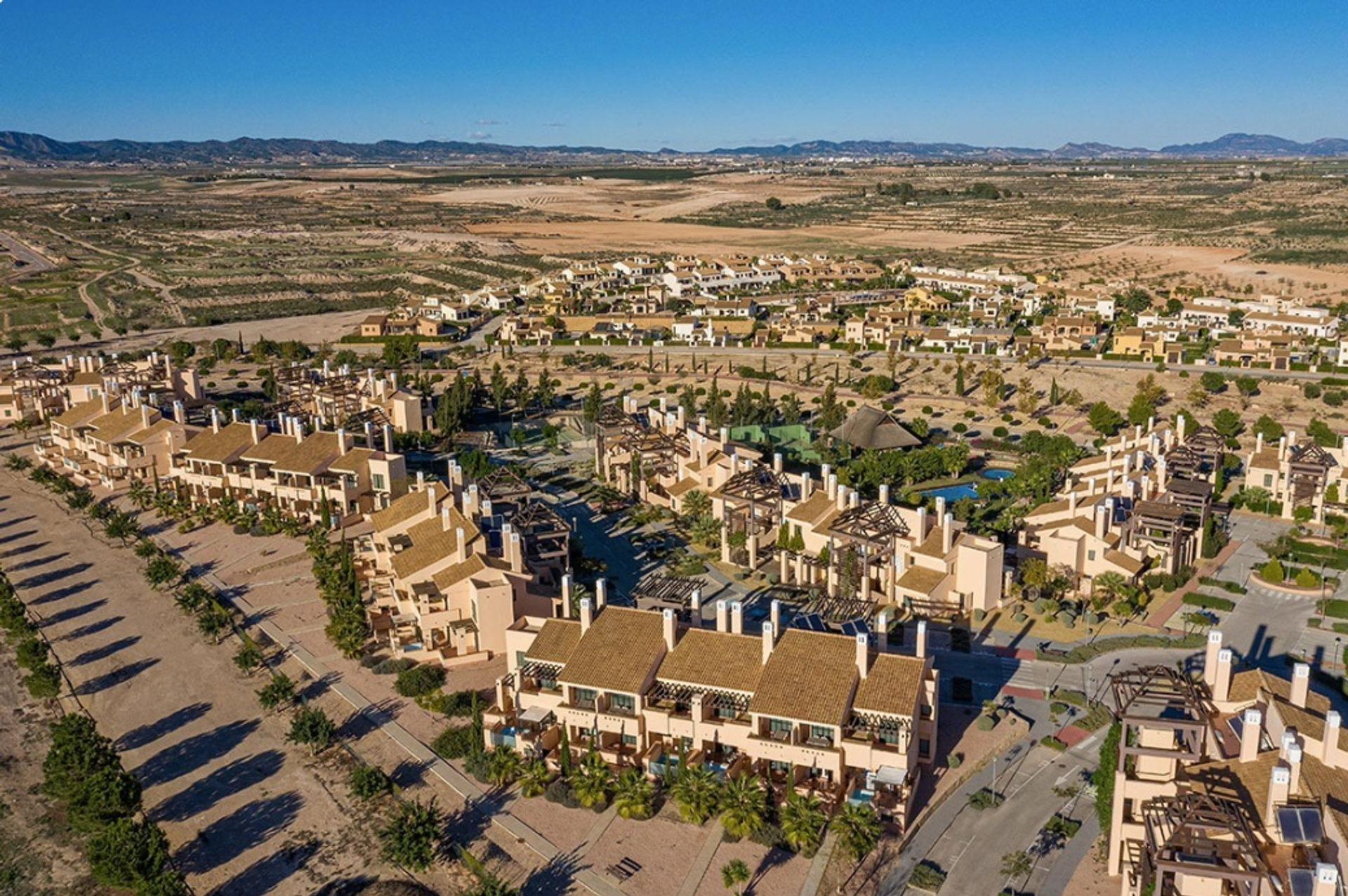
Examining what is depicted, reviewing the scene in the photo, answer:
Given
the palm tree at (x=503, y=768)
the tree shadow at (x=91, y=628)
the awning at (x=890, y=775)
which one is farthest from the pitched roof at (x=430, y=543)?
the awning at (x=890, y=775)

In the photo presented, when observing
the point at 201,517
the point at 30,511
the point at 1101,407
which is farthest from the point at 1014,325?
the point at 30,511

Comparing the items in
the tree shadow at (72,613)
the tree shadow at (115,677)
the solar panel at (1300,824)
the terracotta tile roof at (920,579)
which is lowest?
the tree shadow at (115,677)

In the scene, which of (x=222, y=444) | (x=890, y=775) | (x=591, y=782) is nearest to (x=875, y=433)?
(x=890, y=775)

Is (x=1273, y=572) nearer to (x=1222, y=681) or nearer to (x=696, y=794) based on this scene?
(x=1222, y=681)

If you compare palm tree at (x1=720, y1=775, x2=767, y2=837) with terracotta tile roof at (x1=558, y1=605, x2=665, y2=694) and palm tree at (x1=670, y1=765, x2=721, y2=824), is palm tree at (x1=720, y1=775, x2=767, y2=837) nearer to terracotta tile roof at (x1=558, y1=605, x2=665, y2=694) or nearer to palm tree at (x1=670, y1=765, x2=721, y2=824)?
palm tree at (x1=670, y1=765, x2=721, y2=824)

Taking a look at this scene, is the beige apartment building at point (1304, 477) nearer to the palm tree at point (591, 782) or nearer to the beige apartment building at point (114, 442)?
the palm tree at point (591, 782)

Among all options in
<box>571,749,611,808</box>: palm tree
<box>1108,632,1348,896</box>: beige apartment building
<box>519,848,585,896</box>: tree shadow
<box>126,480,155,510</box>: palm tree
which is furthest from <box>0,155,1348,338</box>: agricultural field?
<box>1108,632,1348,896</box>: beige apartment building

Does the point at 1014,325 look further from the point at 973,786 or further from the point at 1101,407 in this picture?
the point at 973,786
